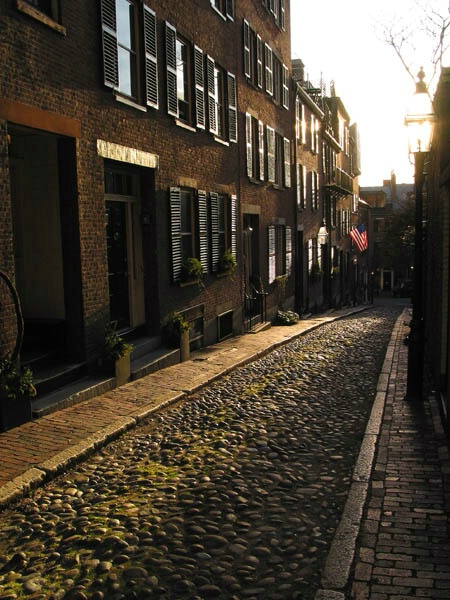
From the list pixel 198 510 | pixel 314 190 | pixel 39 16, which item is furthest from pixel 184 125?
pixel 314 190

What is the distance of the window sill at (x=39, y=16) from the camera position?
728 centimetres

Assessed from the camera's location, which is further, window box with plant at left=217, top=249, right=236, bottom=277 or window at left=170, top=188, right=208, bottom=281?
window box with plant at left=217, top=249, right=236, bottom=277

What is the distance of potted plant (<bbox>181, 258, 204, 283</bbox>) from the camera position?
12469 mm

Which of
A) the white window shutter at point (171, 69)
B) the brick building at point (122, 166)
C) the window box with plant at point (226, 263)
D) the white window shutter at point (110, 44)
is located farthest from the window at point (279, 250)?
the white window shutter at point (110, 44)

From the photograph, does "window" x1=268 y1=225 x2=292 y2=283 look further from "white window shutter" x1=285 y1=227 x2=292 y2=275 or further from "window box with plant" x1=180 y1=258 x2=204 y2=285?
"window box with plant" x1=180 y1=258 x2=204 y2=285

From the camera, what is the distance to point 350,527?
4699 mm

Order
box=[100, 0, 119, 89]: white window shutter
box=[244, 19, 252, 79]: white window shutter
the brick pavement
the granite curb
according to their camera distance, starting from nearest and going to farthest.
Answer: the brick pavement, the granite curb, box=[100, 0, 119, 89]: white window shutter, box=[244, 19, 252, 79]: white window shutter

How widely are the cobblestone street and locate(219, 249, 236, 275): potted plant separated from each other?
258 inches

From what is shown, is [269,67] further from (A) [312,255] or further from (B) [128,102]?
(B) [128,102]

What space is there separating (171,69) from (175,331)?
16.2 feet

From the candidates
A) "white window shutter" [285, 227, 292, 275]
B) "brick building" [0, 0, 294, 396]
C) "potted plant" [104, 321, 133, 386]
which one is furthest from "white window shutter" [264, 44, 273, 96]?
"potted plant" [104, 321, 133, 386]

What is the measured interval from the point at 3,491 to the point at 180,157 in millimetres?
8574

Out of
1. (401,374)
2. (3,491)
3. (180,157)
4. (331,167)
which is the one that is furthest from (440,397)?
(331,167)

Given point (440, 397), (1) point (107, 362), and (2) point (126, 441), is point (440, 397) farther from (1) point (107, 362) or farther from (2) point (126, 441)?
(1) point (107, 362)
